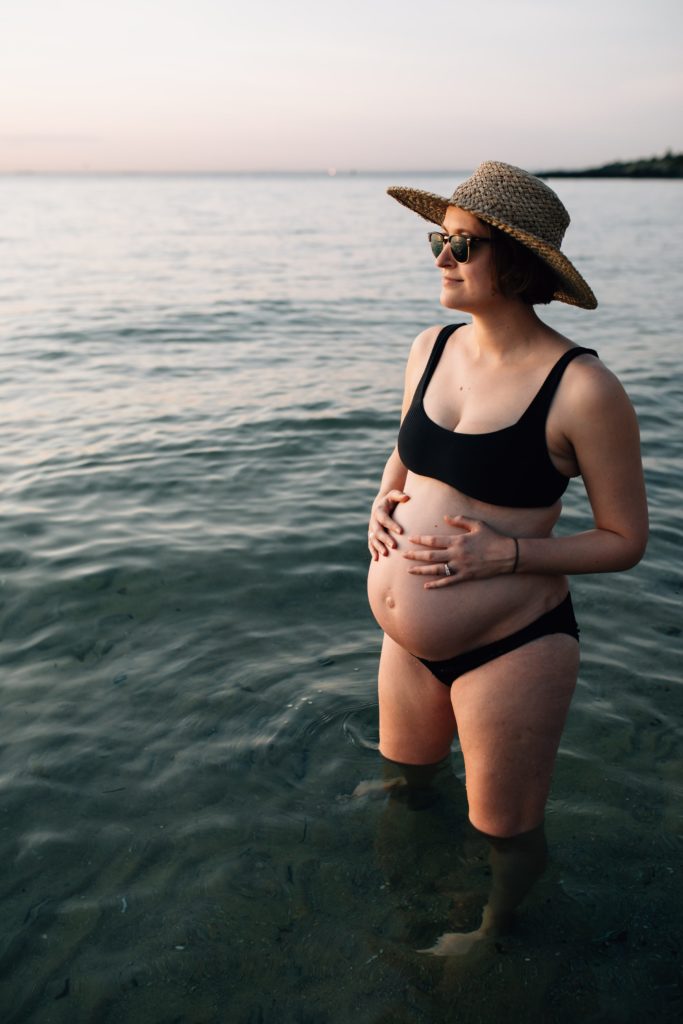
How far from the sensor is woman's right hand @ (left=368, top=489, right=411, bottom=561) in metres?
2.97

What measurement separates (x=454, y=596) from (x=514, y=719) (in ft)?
1.52

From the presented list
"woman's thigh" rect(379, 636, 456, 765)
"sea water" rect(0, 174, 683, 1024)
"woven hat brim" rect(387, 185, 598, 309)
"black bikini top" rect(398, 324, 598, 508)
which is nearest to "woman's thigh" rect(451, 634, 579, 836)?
"woman's thigh" rect(379, 636, 456, 765)

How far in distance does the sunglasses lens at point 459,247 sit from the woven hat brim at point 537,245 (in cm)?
9

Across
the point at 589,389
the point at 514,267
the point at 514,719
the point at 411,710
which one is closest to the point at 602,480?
the point at 589,389

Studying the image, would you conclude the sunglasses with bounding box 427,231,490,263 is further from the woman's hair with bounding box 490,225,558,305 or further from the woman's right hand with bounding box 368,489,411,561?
the woman's right hand with bounding box 368,489,411,561

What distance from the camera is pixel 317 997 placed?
288 cm

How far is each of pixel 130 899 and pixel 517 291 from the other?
8.92ft

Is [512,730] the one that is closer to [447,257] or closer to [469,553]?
[469,553]

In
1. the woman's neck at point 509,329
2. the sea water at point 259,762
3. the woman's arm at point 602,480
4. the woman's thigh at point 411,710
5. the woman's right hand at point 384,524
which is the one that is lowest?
the sea water at point 259,762

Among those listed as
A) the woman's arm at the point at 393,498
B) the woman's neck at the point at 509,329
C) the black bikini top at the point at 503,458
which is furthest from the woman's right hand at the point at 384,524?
the woman's neck at the point at 509,329

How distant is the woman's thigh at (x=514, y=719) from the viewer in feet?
9.16

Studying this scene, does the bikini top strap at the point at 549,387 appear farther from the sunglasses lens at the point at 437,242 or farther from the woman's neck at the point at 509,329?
the sunglasses lens at the point at 437,242

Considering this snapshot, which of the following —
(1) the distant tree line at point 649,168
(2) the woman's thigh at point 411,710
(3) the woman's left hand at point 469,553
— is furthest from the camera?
(1) the distant tree line at point 649,168

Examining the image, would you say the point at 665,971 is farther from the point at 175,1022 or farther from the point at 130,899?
the point at 130,899
